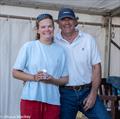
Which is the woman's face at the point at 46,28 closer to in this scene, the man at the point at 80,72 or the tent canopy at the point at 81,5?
the man at the point at 80,72

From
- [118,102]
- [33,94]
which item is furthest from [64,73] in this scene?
[118,102]

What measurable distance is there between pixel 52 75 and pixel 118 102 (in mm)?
2405

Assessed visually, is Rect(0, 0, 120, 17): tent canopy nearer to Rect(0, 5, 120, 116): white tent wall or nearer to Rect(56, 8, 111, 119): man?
Rect(0, 5, 120, 116): white tent wall

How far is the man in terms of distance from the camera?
120 inches

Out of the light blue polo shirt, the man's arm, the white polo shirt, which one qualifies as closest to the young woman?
the light blue polo shirt

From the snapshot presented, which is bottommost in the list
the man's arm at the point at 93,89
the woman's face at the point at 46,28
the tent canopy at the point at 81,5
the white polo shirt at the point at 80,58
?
the man's arm at the point at 93,89

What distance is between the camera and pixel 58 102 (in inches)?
111

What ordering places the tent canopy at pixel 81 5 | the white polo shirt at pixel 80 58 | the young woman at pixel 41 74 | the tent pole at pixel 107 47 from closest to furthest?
the young woman at pixel 41 74 < the white polo shirt at pixel 80 58 < the tent canopy at pixel 81 5 < the tent pole at pixel 107 47

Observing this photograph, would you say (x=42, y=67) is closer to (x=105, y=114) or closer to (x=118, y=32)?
(x=105, y=114)

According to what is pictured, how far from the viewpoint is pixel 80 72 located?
10.0 ft

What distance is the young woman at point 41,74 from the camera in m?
2.71

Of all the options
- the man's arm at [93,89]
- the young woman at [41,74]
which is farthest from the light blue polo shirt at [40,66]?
the man's arm at [93,89]

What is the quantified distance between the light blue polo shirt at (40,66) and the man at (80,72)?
247mm

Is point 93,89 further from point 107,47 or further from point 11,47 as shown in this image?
point 107,47
